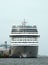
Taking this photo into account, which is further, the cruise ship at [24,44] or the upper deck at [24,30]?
Answer: the upper deck at [24,30]

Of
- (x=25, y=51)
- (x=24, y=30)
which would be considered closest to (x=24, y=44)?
(x=25, y=51)

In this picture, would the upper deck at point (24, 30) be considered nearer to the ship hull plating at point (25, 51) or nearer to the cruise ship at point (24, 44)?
the cruise ship at point (24, 44)

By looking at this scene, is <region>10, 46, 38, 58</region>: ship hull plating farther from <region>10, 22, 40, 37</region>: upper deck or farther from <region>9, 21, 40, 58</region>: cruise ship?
Answer: <region>10, 22, 40, 37</region>: upper deck

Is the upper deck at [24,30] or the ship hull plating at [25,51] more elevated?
the upper deck at [24,30]

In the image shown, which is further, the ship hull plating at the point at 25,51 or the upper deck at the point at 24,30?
the upper deck at the point at 24,30

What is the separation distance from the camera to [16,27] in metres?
115

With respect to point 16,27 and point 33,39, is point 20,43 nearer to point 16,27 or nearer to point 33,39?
point 33,39

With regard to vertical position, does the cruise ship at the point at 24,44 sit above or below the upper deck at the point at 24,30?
below

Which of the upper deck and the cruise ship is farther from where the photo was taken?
the upper deck

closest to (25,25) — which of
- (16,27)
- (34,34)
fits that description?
(16,27)

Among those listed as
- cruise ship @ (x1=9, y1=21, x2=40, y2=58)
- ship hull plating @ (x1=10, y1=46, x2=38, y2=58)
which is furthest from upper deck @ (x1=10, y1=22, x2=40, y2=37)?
ship hull plating @ (x1=10, y1=46, x2=38, y2=58)

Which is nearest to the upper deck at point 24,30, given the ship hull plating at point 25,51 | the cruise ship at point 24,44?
the cruise ship at point 24,44

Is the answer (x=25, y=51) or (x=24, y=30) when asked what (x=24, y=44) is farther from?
(x=24, y=30)

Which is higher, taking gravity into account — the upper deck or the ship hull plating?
the upper deck
